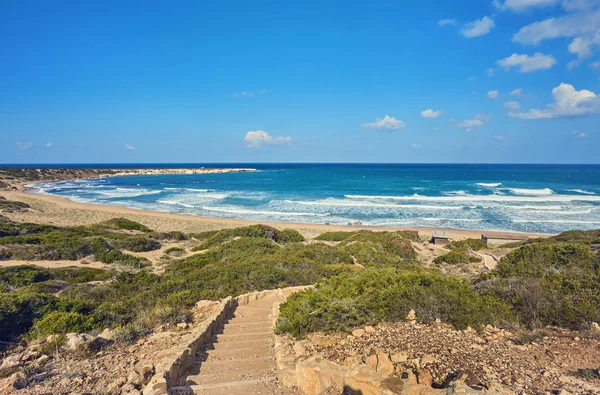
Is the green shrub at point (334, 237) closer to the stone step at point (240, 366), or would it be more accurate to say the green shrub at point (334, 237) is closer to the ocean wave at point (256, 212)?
the ocean wave at point (256, 212)

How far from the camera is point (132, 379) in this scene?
15.4 feet

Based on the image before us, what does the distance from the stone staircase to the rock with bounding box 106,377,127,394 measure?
721mm

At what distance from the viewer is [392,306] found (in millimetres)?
6309

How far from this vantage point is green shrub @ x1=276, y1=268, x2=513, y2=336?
604 centimetres

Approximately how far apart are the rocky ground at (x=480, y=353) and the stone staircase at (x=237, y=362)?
0.84 m

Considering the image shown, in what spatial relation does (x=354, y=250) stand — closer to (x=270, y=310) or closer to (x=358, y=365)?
(x=270, y=310)

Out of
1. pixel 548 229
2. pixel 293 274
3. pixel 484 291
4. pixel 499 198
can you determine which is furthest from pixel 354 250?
pixel 499 198

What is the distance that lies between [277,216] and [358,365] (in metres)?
32.4

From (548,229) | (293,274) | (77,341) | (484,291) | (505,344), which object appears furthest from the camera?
(548,229)

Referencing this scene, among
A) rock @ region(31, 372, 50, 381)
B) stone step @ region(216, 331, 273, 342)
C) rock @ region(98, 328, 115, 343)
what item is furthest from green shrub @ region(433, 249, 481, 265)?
rock @ region(31, 372, 50, 381)

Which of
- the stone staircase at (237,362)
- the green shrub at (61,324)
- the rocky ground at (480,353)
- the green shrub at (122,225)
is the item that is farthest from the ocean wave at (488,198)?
the green shrub at (61,324)

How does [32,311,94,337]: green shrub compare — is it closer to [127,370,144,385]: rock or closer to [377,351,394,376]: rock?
[127,370,144,385]: rock

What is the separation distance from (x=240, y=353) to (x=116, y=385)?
221 cm

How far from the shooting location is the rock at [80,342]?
574 centimetres
